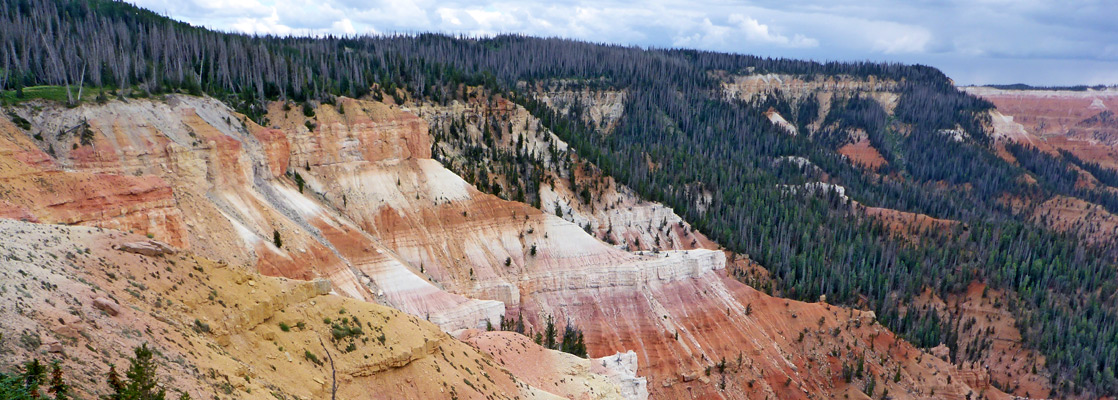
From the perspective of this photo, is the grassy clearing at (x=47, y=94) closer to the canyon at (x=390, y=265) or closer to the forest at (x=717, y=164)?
the forest at (x=717, y=164)

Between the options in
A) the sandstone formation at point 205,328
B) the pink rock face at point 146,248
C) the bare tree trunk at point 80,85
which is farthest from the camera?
the bare tree trunk at point 80,85

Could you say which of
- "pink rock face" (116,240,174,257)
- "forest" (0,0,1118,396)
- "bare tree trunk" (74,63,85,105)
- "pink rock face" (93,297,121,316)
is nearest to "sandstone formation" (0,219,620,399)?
"pink rock face" (93,297,121,316)

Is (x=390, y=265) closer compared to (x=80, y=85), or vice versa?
(x=80, y=85)

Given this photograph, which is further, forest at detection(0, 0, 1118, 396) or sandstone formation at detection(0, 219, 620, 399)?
forest at detection(0, 0, 1118, 396)

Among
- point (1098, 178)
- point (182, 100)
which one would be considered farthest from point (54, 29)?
point (1098, 178)

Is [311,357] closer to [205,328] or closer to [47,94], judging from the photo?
[205,328]

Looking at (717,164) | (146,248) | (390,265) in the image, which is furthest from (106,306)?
(717,164)

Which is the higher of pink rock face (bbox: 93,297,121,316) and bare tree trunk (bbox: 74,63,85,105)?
bare tree trunk (bbox: 74,63,85,105)

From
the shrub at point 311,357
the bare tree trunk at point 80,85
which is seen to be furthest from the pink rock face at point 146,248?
the bare tree trunk at point 80,85

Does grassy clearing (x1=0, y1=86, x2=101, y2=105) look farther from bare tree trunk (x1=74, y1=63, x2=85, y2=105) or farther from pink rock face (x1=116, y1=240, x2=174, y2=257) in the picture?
pink rock face (x1=116, y1=240, x2=174, y2=257)
